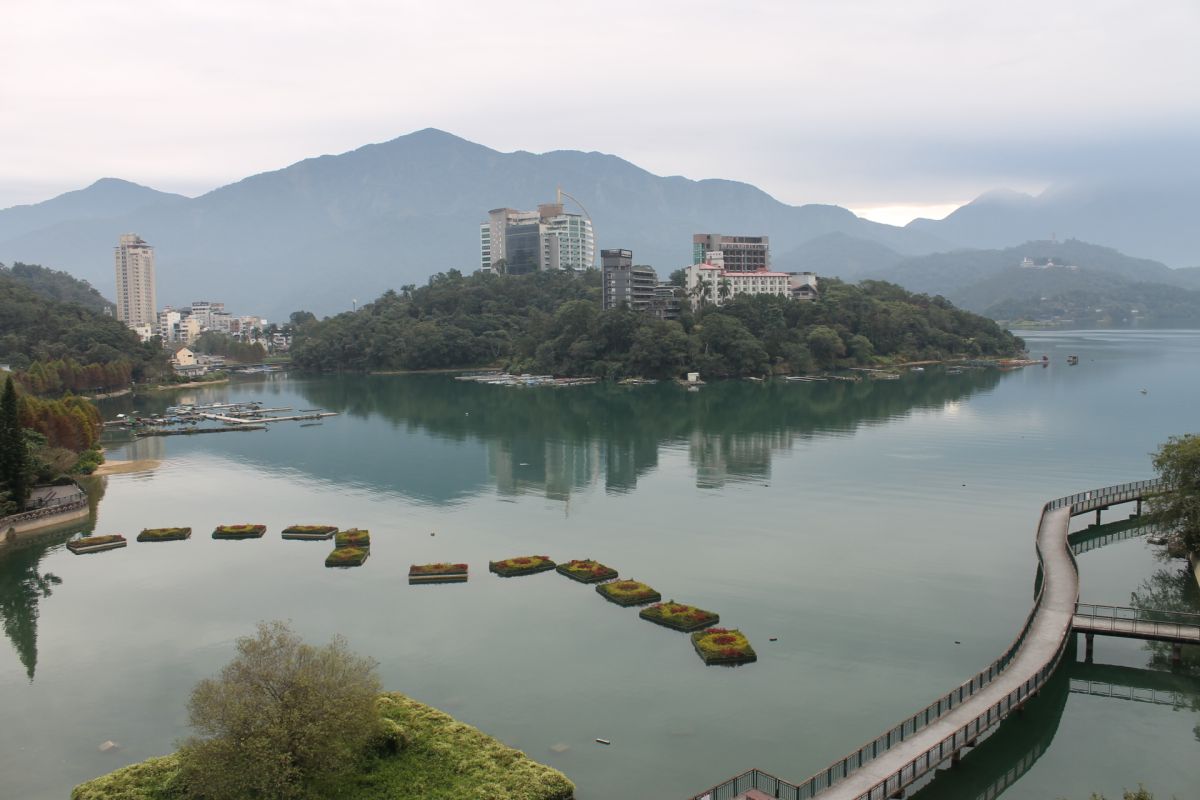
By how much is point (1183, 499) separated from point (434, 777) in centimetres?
2712

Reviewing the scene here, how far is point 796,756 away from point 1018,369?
113135 millimetres

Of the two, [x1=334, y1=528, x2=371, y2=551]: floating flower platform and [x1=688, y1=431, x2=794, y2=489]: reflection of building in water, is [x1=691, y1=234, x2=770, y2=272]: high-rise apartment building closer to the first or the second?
[x1=688, y1=431, x2=794, y2=489]: reflection of building in water

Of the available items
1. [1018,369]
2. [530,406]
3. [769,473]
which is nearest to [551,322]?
[530,406]

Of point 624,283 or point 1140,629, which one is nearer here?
point 1140,629

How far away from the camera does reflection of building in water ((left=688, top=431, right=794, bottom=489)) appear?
52344 mm

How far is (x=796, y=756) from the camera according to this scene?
2083 cm

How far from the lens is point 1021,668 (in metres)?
22.9

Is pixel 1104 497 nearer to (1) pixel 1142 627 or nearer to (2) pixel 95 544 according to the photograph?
(1) pixel 1142 627

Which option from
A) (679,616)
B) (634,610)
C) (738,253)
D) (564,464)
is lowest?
(634,610)

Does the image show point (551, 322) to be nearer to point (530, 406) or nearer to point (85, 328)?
point (530, 406)

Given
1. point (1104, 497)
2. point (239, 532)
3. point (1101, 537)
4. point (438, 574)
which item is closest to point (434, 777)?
point (438, 574)

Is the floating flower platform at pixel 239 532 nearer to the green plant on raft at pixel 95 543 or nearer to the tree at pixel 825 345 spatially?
the green plant on raft at pixel 95 543

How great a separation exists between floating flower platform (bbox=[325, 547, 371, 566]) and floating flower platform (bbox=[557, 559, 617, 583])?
8.15 m

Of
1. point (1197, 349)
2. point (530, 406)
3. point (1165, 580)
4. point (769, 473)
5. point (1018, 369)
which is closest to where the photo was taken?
point (1165, 580)
